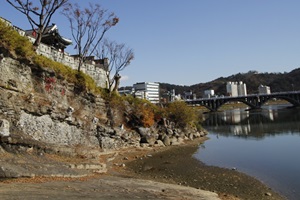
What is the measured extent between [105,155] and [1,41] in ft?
52.6

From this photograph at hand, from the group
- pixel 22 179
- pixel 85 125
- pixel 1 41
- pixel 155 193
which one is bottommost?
pixel 155 193

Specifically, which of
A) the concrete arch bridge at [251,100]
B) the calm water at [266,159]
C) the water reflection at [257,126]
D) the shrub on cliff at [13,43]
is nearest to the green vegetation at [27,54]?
the shrub on cliff at [13,43]

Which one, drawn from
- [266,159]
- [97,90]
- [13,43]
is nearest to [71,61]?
[97,90]

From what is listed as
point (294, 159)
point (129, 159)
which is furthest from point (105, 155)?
point (294, 159)

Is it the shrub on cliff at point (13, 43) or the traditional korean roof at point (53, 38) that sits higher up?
the traditional korean roof at point (53, 38)

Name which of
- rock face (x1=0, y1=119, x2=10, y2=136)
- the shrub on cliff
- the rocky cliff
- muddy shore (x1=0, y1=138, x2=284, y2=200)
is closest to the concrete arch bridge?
the rocky cliff

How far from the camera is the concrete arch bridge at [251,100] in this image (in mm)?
124706

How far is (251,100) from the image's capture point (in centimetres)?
13588

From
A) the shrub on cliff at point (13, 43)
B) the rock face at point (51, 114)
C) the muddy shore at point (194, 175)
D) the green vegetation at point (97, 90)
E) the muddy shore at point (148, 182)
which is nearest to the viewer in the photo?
the muddy shore at point (148, 182)

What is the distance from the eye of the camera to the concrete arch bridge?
124706 mm

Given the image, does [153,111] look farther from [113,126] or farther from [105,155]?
[105,155]

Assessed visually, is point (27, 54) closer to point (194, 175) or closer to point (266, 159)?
point (194, 175)

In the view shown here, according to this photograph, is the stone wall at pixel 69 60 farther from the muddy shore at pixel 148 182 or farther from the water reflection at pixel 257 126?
the water reflection at pixel 257 126

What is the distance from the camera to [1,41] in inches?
973
